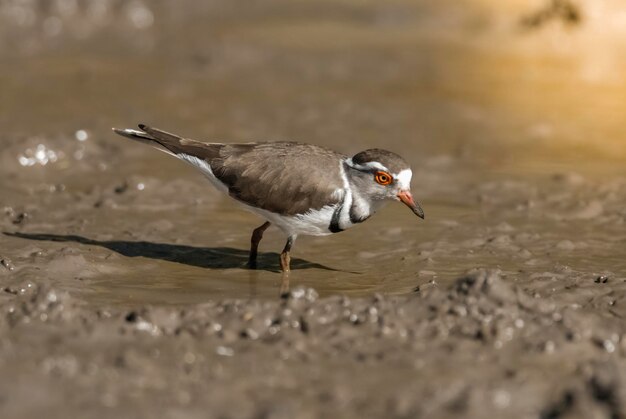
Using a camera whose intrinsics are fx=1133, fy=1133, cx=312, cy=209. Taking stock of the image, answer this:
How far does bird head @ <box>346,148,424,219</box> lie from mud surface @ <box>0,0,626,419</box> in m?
0.68

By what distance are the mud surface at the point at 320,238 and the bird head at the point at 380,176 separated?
0.68m

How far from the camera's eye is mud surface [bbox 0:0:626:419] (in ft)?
22.7

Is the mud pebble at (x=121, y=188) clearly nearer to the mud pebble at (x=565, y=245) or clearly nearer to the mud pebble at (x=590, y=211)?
the mud pebble at (x=565, y=245)

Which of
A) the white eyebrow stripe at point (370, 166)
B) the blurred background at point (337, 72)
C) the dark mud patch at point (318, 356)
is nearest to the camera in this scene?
the dark mud patch at point (318, 356)

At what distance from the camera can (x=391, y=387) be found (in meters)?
6.90

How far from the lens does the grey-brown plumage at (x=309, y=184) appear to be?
9.16 m

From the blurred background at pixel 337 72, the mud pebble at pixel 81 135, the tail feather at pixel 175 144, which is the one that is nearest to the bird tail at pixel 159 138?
the tail feather at pixel 175 144

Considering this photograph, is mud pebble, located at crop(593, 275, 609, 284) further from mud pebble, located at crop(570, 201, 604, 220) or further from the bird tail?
the bird tail

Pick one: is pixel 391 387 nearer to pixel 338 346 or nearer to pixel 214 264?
pixel 338 346

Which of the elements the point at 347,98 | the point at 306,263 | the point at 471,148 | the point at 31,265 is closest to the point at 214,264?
the point at 306,263

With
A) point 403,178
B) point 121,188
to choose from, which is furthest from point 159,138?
point 403,178

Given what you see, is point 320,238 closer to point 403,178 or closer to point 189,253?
point 189,253

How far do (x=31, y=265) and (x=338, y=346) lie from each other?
2.98 m

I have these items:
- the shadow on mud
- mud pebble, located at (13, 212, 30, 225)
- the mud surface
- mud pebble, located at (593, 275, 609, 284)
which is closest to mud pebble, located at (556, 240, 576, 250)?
the mud surface
